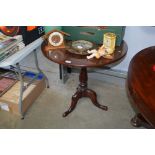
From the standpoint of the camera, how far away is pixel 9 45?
1.36 metres

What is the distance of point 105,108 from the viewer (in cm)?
178

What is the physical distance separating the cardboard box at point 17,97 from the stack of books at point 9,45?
1.70 feet

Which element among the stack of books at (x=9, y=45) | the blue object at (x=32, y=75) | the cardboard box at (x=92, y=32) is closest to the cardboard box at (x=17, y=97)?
A: the blue object at (x=32, y=75)

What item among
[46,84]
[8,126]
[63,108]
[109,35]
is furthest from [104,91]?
[8,126]

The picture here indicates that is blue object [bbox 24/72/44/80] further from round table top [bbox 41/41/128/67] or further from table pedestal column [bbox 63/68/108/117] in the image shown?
round table top [bbox 41/41/128/67]

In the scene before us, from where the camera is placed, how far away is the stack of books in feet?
4.35

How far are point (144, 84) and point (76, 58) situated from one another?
64 cm

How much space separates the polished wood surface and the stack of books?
91 centimetres

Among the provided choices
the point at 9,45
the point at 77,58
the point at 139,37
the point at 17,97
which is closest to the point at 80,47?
the point at 77,58

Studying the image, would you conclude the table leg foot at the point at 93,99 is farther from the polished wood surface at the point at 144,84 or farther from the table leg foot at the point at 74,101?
the polished wood surface at the point at 144,84

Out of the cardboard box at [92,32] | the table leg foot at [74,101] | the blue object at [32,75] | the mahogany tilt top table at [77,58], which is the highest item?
the cardboard box at [92,32]

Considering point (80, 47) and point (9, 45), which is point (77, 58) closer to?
point (80, 47)

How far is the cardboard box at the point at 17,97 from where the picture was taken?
1713 millimetres

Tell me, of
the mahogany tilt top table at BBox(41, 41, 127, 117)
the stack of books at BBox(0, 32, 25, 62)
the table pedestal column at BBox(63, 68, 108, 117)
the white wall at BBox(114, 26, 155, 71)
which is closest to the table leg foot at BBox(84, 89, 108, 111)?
the table pedestal column at BBox(63, 68, 108, 117)
